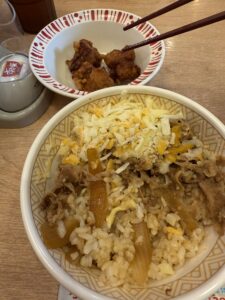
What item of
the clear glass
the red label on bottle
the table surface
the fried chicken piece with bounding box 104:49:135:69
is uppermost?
the clear glass

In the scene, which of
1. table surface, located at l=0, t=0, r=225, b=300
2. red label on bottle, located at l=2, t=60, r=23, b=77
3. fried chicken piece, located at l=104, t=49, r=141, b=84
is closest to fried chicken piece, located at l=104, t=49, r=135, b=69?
fried chicken piece, located at l=104, t=49, r=141, b=84

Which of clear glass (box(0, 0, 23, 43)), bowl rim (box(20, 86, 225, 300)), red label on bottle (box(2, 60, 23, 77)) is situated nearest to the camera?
bowl rim (box(20, 86, 225, 300))

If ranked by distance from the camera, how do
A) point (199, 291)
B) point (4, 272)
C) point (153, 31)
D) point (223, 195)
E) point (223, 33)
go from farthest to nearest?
1. point (223, 33)
2. point (153, 31)
3. point (4, 272)
4. point (223, 195)
5. point (199, 291)

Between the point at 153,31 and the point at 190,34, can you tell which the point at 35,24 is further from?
the point at 190,34

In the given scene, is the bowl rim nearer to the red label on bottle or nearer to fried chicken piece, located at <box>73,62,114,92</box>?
fried chicken piece, located at <box>73,62,114,92</box>

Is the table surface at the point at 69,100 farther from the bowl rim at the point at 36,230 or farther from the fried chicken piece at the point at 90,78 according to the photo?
the bowl rim at the point at 36,230

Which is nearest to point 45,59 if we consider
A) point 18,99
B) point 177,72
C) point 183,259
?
point 18,99

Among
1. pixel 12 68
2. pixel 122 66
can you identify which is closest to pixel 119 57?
pixel 122 66
